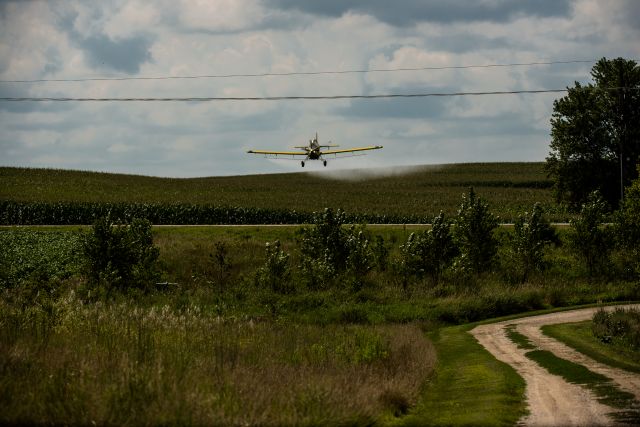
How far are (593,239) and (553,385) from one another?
116 feet

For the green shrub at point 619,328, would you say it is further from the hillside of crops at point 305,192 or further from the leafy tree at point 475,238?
the hillside of crops at point 305,192

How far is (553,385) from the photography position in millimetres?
21562

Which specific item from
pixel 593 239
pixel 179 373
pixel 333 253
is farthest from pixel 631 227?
pixel 179 373

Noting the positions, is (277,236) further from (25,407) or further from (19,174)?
(19,174)

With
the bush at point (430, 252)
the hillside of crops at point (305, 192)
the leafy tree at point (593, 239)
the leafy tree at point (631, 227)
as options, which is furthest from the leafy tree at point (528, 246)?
the hillside of crops at point (305, 192)

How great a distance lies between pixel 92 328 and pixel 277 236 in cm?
4490

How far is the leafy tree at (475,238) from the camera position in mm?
54094

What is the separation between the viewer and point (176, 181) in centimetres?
12225

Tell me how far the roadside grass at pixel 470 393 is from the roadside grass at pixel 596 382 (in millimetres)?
1299

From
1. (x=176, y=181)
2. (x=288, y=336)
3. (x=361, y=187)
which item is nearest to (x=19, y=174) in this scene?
(x=176, y=181)

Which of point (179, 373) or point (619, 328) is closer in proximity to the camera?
point (179, 373)

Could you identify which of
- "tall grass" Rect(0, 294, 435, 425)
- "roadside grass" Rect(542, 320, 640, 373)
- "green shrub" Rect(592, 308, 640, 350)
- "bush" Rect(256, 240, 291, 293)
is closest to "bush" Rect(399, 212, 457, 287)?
"bush" Rect(256, 240, 291, 293)

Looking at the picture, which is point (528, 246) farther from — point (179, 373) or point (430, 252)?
point (179, 373)

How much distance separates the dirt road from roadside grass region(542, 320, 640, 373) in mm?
394
